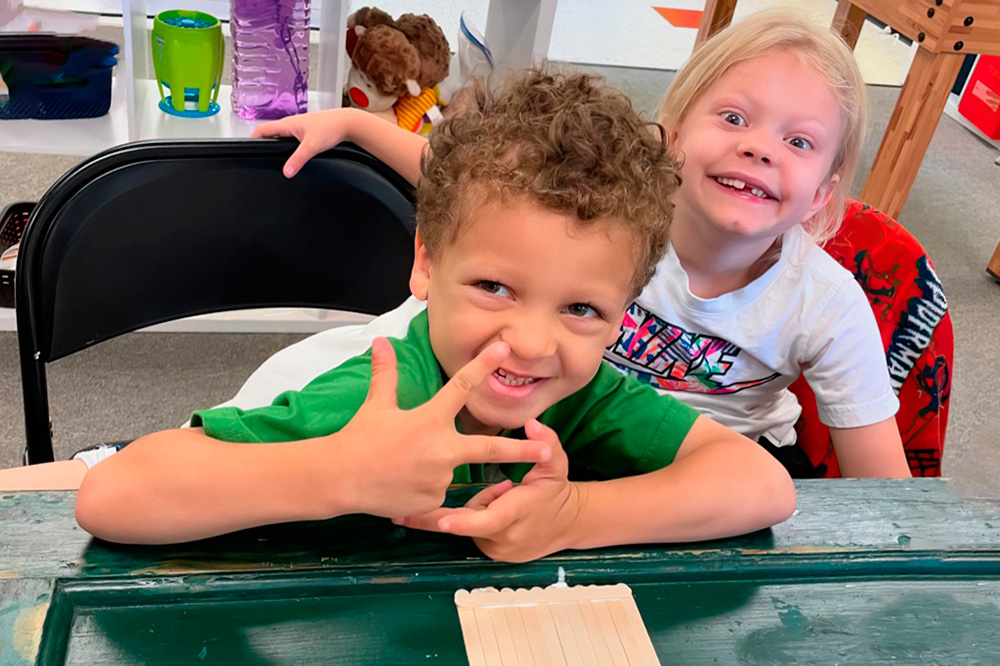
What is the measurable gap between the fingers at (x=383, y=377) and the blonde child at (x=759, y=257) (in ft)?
1.36

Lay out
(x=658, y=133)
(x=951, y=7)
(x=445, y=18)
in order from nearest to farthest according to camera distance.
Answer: (x=658, y=133), (x=951, y=7), (x=445, y=18)

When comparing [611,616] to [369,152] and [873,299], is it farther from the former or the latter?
[873,299]

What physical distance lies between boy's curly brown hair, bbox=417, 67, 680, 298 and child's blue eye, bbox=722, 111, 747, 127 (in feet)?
1.08

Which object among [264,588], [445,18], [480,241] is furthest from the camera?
[445,18]

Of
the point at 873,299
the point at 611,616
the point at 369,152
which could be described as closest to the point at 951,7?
the point at 873,299

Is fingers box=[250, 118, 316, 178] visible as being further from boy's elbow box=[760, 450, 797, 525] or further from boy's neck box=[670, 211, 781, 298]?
boy's elbow box=[760, 450, 797, 525]

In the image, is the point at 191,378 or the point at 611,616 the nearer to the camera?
the point at 611,616

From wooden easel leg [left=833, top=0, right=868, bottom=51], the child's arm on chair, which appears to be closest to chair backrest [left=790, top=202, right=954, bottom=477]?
the child's arm on chair

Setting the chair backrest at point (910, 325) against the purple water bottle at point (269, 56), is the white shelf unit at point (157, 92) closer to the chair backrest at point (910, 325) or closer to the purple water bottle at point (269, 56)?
the purple water bottle at point (269, 56)

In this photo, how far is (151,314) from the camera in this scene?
1.03 metres

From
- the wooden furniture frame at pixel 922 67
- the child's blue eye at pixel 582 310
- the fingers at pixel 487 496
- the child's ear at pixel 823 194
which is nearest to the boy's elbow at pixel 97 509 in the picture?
the fingers at pixel 487 496

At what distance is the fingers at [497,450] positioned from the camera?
61cm

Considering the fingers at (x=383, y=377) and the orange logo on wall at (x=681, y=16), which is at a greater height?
the fingers at (x=383, y=377)

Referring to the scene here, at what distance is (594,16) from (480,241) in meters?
4.20
